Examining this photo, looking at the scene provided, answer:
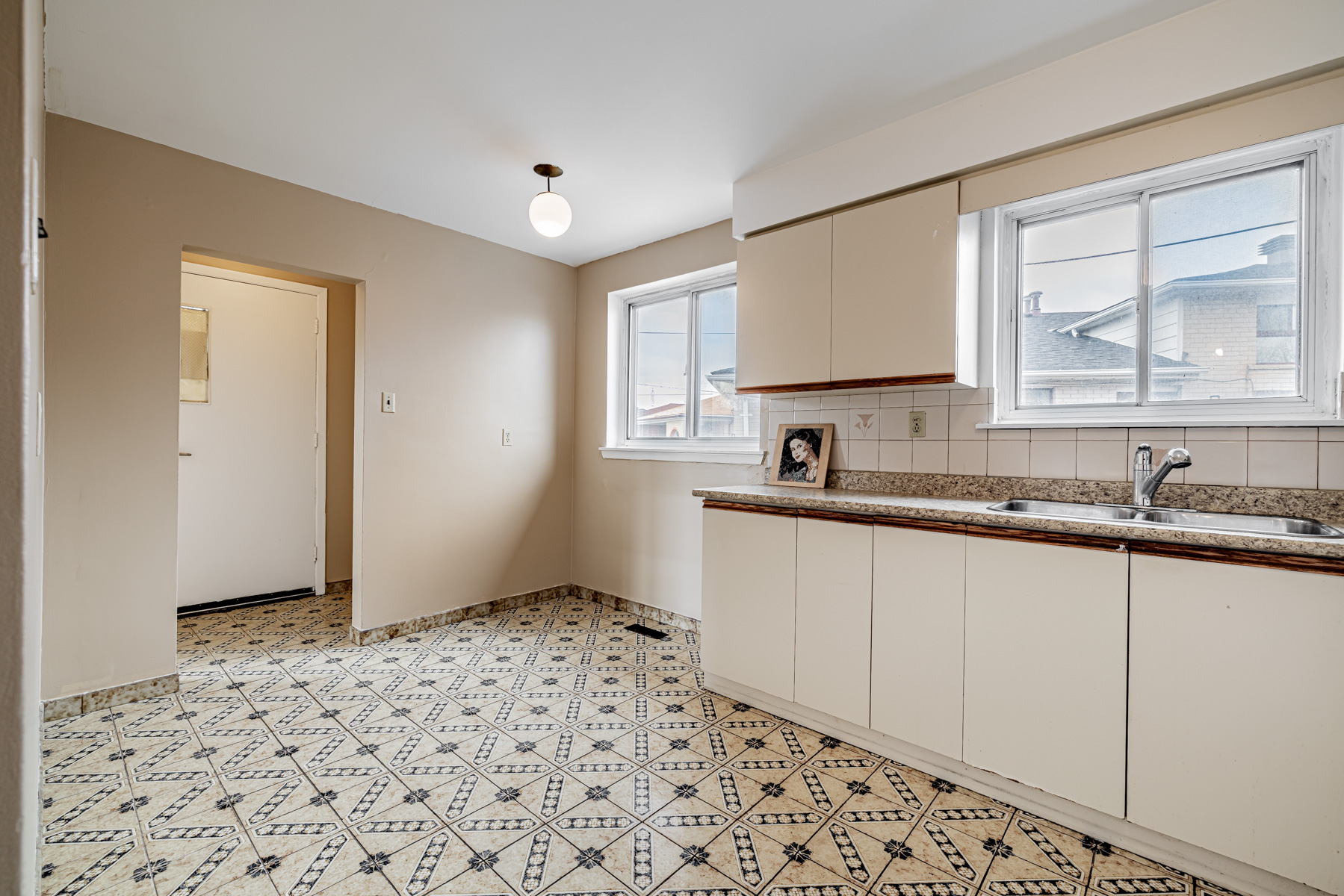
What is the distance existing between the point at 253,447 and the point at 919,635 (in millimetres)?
4116

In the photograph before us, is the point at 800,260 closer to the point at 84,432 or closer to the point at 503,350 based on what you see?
the point at 503,350

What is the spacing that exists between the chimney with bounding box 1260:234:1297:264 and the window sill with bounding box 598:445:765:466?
202 cm

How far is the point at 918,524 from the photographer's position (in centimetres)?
200

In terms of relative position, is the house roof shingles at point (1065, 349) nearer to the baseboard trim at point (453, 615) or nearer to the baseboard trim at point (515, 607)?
the baseboard trim at point (515, 607)

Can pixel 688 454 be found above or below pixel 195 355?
below

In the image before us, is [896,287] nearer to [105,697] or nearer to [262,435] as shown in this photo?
[105,697]

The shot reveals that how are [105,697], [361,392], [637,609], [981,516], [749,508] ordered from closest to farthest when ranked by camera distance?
[981,516]
[105,697]
[749,508]
[361,392]
[637,609]

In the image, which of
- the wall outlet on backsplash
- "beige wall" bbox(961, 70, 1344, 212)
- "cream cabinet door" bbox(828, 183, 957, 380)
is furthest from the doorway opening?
"beige wall" bbox(961, 70, 1344, 212)

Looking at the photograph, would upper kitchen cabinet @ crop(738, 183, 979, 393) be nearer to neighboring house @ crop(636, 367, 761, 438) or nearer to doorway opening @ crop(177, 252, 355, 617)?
neighboring house @ crop(636, 367, 761, 438)

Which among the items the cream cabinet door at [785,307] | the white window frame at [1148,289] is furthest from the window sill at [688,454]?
the white window frame at [1148,289]

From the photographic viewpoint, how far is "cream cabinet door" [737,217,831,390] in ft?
8.46

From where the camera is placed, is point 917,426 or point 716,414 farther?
point 716,414

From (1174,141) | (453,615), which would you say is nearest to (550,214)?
(1174,141)

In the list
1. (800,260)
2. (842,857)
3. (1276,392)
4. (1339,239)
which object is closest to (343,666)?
(842,857)
